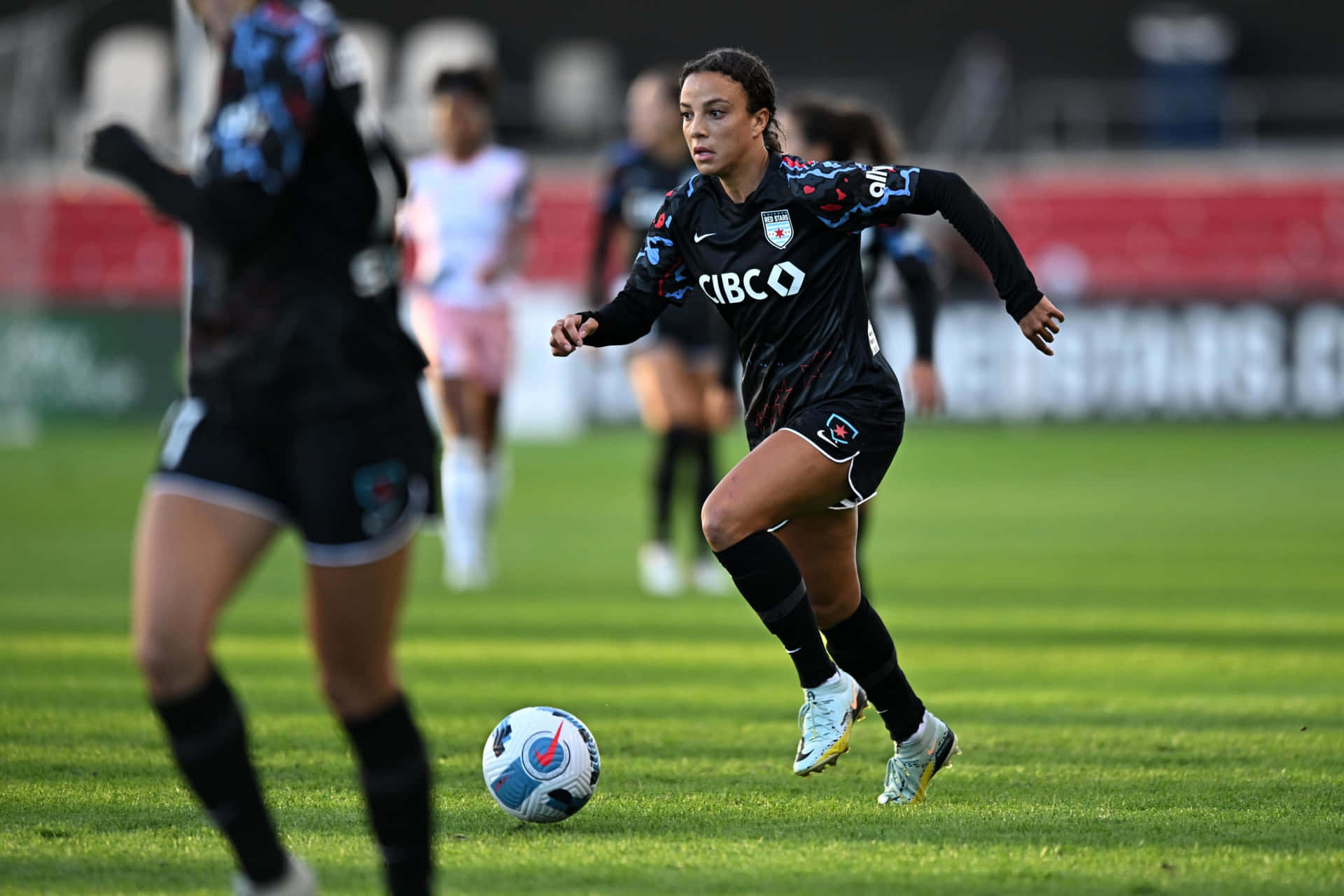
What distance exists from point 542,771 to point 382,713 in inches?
53.3

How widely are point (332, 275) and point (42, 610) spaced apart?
729 centimetres

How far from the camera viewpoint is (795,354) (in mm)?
5633

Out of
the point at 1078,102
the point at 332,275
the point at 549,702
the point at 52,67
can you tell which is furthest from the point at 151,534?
the point at 1078,102

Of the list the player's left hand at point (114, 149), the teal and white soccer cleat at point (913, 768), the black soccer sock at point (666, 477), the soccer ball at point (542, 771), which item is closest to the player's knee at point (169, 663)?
the player's left hand at point (114, 149)

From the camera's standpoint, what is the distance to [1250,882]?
4512mm

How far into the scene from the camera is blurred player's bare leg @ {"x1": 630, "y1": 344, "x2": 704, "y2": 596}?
444 inches

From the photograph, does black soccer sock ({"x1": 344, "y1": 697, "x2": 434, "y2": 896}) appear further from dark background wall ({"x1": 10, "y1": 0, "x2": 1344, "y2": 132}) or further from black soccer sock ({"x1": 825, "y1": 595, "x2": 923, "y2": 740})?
dark background wall ({"x1": 10, "y1": 0, "x2": 1344, "y2": 132})

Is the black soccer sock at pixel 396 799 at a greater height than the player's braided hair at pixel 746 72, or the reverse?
the player's braided hair at pixel 746 72

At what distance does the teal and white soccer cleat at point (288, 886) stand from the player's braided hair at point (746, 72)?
8.60 feet

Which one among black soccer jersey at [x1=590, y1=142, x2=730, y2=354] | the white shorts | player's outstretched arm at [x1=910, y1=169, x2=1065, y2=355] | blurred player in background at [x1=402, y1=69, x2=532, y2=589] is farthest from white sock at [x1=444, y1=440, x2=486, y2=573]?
player's outstretched arm at [x1=910, y1=169, x2=1065, y2=355]

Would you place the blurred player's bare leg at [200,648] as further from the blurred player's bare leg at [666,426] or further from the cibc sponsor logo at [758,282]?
the blurred player's bare leg at [666,426]

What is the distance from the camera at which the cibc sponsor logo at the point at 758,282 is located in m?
5.51

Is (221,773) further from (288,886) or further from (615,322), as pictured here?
(615,322)

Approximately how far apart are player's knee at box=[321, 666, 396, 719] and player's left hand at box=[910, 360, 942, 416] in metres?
3.90
